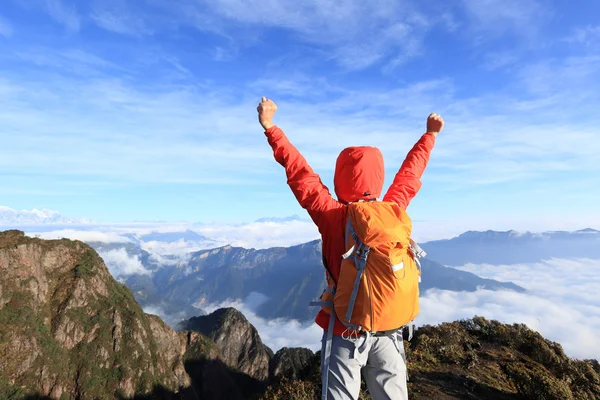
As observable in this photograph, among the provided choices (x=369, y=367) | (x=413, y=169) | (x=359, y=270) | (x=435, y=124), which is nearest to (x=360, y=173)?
(x=359, y=270)

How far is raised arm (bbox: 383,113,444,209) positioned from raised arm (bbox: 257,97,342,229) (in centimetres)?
123

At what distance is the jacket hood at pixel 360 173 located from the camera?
460cm

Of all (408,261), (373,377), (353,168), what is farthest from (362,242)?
(373,377)

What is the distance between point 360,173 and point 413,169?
1441mm

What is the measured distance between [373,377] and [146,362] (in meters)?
Result: 188

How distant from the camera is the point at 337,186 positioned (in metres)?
4.93

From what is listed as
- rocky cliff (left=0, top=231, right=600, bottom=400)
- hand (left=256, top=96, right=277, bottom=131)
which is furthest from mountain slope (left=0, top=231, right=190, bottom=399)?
hand (left=256, top=96, right=277, bottom=131)

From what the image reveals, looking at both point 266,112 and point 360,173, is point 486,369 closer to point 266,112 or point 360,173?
point 360,173

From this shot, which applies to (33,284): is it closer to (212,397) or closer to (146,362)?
(146,362)

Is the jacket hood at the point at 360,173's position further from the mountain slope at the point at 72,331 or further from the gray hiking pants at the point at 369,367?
the mountain slope at the point at 72,331

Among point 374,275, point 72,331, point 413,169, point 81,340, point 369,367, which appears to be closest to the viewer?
point 374,275

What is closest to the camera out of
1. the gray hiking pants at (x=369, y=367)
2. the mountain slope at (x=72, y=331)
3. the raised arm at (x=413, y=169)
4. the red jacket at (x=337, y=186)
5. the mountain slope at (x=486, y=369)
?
the gray hiking pants at (x=369, y=367)

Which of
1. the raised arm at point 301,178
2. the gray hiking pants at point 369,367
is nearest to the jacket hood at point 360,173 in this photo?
the raised arm at point 301,178

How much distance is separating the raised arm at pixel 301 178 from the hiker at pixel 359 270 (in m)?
0.01
